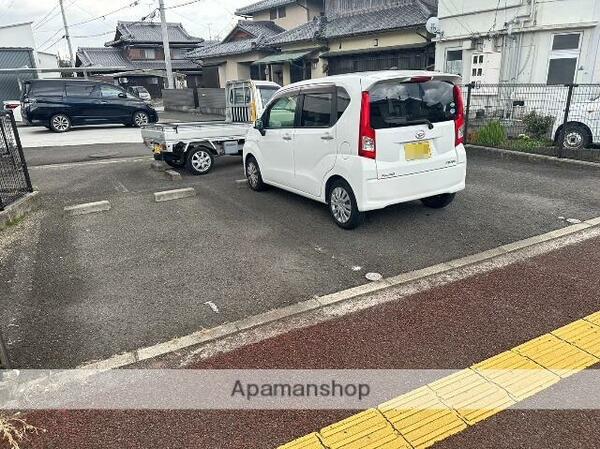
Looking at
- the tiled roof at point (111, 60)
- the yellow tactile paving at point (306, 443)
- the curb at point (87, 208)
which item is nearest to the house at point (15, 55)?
the tiled roof at point (111, 60)

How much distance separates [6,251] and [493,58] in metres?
14.1

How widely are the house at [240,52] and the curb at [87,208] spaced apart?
1948 cm

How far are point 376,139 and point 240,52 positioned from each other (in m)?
22.7

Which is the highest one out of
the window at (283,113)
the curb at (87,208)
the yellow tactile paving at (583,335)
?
the window at (283,113)

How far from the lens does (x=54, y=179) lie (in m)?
8.59

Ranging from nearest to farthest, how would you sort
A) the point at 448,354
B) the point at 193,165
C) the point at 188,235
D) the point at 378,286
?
the point at 448,354
the point at 378,286
the point at 188,235
the point at 193,165

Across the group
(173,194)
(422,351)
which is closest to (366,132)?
(422,351)

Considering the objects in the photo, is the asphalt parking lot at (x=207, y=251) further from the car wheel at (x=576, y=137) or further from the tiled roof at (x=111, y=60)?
the tiled roof at (x=111, y=60)

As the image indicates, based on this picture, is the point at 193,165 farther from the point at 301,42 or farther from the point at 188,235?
the point at 301,42

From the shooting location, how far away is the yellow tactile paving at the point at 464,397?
2.18 metres

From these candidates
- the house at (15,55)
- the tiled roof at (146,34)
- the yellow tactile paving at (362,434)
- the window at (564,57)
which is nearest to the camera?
the yellow tactile paving at (362,434)

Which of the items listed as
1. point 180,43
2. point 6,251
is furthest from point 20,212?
point 180,43

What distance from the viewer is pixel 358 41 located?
1867cm

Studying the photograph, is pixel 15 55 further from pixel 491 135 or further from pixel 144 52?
pixel 491 135
